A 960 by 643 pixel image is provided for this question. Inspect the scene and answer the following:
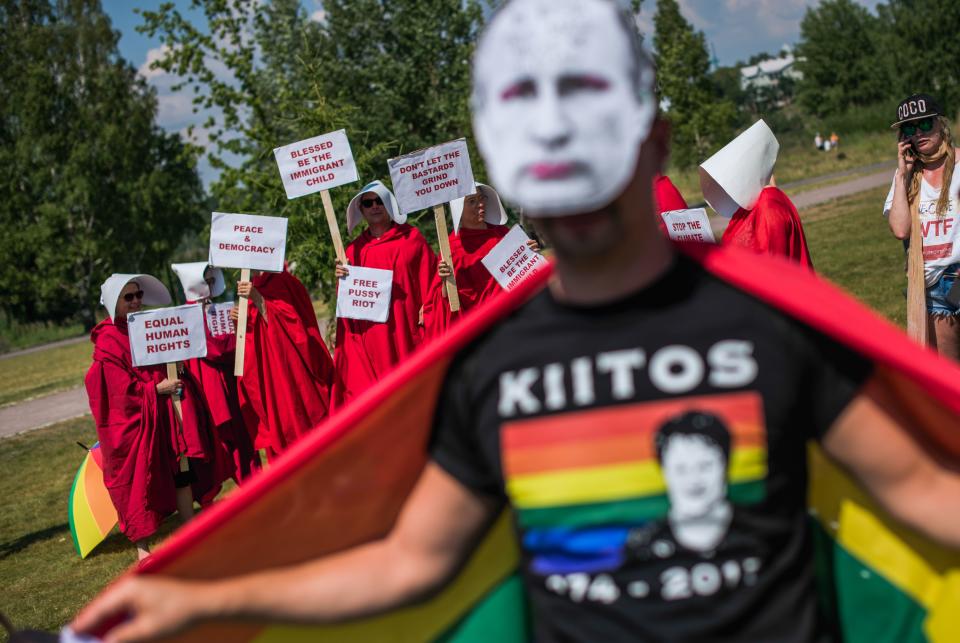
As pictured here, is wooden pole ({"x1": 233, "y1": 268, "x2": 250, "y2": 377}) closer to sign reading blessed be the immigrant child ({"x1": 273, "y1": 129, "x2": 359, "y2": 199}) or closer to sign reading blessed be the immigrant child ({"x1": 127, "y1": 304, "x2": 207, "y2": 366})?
sign reading blessed be the immigrant child ({"x1": 127, "y1": 304, "x2": 207, "y2": 366})

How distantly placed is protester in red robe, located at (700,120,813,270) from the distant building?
4313 inches

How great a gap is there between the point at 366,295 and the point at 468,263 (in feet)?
3.31

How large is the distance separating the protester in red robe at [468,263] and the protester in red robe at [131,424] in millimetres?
2110

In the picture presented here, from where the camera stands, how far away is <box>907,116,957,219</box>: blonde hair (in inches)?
240

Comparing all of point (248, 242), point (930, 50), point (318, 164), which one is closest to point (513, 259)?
point (318, 164)

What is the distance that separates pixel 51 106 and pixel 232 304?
115 ft

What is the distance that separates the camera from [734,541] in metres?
1.41

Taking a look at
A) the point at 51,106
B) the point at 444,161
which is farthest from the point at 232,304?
the point at 51,106

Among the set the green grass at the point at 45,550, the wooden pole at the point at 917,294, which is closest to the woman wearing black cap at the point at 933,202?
the wooden pole at the point at 917,294

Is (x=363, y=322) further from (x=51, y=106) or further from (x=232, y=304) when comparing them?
(x=51, y=106)

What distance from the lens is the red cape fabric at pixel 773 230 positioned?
579 centimetres

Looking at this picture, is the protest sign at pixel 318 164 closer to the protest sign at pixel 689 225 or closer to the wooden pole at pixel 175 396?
the wooden pole at pixel 175 396

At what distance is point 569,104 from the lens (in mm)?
1426

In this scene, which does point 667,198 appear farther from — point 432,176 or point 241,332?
point 241,332
